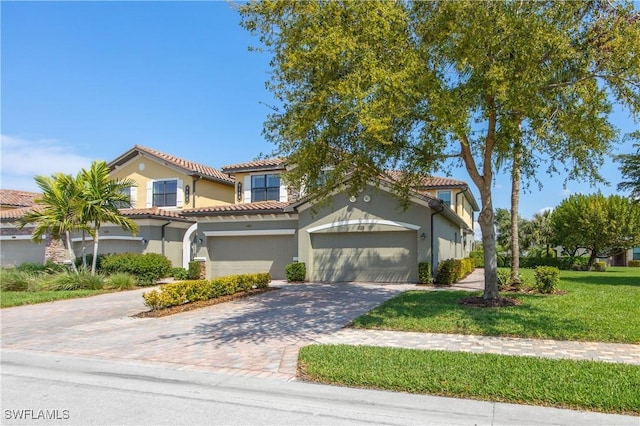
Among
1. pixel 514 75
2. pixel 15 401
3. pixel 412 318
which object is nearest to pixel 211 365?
pixel 15 401

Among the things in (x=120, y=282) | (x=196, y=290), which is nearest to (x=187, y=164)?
(x=120, y=282)

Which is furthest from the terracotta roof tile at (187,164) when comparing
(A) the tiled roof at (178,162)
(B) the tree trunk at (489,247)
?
(B) the tree trunk at (489,247)

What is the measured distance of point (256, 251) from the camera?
22891mm

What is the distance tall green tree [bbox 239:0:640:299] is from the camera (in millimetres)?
9156

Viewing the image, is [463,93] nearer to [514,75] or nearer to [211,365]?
[514,75]

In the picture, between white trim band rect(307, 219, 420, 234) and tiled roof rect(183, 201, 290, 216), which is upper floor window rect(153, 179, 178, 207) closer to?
tiled roof rect(183, 201, 290, 216)

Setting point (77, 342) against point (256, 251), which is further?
point (256, 251)

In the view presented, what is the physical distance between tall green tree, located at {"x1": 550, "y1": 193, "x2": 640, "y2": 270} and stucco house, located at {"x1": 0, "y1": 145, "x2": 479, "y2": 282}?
9708mm

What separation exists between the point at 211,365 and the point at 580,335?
22.4 ft

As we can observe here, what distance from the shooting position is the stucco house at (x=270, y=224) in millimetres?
→ 19562

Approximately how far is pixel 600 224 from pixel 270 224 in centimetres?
2431

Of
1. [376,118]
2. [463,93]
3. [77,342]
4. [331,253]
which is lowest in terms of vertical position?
[77,342]

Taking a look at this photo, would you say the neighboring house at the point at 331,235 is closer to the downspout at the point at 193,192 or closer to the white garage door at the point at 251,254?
the white garage door at the point at 251,254

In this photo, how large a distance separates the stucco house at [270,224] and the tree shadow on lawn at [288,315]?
2.72 meters
